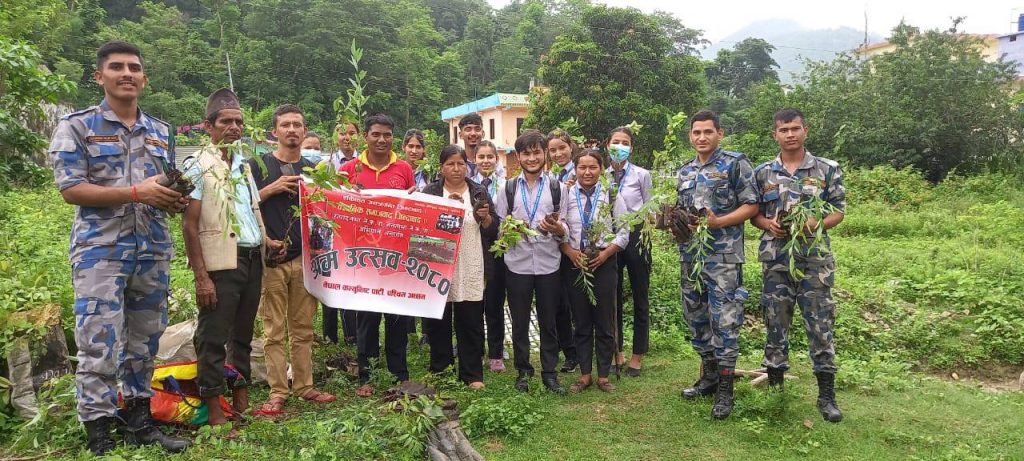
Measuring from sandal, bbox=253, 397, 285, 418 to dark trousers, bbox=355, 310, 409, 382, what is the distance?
80cm

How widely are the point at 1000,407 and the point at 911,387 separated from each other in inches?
23.7

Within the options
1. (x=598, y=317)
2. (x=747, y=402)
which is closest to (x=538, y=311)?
(x=598, y=317)

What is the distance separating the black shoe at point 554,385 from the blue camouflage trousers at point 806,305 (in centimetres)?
166

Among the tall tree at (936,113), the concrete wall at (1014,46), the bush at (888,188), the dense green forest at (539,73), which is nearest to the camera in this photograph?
the bush at (888,188)

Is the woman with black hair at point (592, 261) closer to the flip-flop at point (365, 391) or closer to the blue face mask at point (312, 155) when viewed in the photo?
the flip-flop at point (365, 391)

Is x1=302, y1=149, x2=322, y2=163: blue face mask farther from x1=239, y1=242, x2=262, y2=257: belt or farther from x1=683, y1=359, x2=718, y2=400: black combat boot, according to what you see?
x1=683, y1=359, x2=718, y2=400: black combat boot

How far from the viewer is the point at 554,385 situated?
17.0ft

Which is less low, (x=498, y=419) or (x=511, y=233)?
(x=511, y=233)

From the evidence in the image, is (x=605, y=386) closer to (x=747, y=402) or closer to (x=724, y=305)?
(x=747, y=402)

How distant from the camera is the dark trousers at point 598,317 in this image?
514cm

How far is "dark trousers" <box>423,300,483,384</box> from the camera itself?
514 cm

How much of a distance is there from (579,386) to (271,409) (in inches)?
96.6

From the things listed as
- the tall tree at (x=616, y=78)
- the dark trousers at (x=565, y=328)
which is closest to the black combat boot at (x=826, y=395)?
the dark trousers at (x=565, y=328)

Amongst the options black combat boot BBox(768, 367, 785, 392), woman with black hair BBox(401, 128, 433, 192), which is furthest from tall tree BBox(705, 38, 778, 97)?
black combat boot BBox(768, 367, 785, 392)
